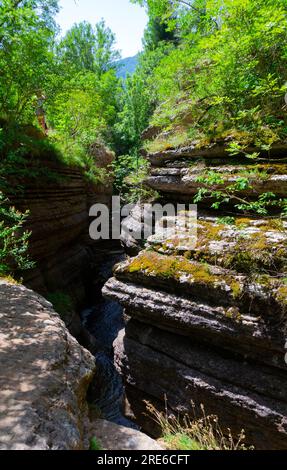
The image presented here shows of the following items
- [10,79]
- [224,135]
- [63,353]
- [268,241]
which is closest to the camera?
[63,353]

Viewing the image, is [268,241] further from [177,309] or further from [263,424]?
[263,424]

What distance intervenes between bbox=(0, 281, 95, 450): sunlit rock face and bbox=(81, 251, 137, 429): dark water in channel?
2798mm

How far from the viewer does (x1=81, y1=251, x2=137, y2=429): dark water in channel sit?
26.1 ft

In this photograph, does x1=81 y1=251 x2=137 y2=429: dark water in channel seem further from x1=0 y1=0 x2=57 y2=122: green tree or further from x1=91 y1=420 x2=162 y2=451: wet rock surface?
x1=0 y1=0 x2=57 y2=122: green tree

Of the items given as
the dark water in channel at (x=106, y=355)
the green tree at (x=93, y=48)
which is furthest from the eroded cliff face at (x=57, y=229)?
the green tree at (x=93, y=48)

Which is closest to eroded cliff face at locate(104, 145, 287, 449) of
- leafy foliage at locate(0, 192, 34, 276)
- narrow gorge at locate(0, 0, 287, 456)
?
narrow gorge at locate(0, 0, 287, 456)

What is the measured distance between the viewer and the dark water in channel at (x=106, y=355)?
26.1 feet

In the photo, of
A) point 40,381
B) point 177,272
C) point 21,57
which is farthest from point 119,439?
point 21,57

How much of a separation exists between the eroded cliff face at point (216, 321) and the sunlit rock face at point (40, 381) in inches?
60.2

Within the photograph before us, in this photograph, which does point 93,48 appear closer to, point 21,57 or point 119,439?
point 21,57

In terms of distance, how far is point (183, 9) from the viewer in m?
8.79

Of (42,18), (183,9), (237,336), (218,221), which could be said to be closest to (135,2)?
(183,9)

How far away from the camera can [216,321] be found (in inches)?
160
